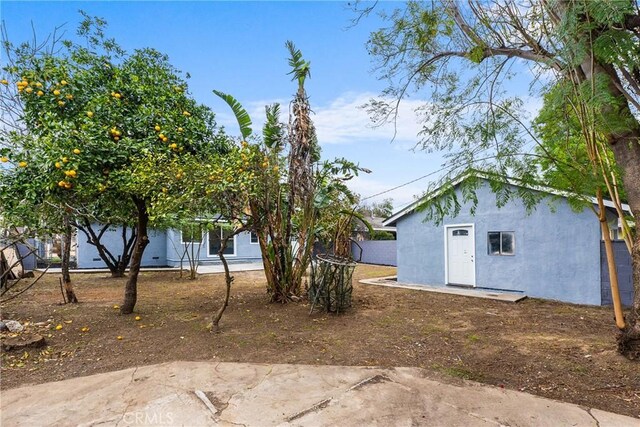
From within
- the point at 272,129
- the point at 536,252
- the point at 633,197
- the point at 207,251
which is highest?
the point at 272,129

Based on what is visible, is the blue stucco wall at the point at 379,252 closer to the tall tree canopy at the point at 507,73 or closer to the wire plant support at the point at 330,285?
the wire plant support at the point at 330,285

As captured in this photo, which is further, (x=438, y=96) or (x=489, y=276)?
(x=489, y=276)

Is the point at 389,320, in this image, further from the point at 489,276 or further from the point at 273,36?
the point at 273,36

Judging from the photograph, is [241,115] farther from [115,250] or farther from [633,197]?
[115,250]

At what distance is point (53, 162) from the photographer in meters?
4.54

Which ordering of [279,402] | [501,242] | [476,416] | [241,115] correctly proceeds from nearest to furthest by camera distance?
[476,416] < [279,402] < [241,115] < [501,242]

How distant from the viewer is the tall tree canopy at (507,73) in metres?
3.46

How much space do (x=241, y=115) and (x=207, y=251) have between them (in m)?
11.8

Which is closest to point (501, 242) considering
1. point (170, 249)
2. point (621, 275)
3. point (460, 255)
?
point (460, 255)

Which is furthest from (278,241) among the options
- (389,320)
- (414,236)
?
(414,236)

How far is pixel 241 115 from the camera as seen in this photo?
24.1ft

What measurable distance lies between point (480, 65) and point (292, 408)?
5212 mm

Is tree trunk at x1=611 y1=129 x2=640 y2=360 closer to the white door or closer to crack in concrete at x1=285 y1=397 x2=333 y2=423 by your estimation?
crack in concrete at x1=285 y1=397 x2=333 y2=423

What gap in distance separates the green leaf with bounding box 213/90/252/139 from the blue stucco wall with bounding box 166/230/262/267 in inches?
422
